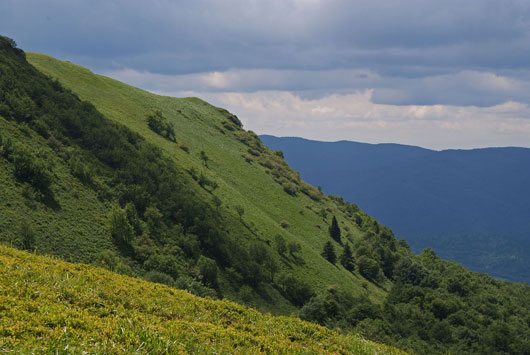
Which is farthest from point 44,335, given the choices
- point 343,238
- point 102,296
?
point 343,238

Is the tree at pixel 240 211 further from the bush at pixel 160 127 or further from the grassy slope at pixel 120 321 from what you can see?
the grassy slope at pixel 120 321

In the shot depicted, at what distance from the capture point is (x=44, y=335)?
7969 mm

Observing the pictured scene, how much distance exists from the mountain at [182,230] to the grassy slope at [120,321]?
212 millimetres

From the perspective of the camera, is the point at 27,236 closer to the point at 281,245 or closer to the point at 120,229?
the point at 120,229

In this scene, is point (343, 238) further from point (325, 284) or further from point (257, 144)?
point (257, 144)

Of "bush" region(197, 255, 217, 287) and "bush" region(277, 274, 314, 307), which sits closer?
"bush" region(197, 255, 217, 287)

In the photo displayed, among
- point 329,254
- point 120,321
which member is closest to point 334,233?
point 329,254

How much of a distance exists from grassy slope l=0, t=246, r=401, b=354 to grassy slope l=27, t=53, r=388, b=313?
160 ft

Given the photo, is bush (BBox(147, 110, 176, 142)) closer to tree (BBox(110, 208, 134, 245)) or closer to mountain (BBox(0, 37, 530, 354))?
mountain (BBox(0, 37, 530, 354))

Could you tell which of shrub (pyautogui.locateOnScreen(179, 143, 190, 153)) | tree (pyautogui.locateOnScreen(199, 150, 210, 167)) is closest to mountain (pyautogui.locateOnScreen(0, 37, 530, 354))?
shrub (pyautogui.locateOnScreen(179, 143, 190, 153))

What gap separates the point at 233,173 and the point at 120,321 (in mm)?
104647

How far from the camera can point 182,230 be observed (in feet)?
200

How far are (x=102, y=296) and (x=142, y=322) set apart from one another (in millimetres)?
2593

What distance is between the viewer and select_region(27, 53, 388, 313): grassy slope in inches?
3270
